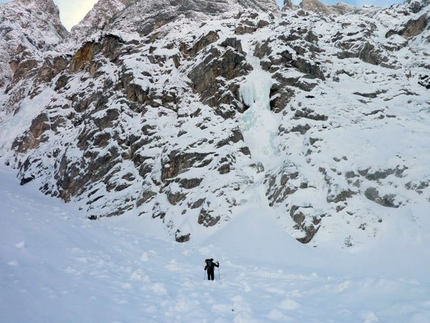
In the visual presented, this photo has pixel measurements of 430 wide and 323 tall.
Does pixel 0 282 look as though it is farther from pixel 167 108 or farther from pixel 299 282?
pixel 167 108

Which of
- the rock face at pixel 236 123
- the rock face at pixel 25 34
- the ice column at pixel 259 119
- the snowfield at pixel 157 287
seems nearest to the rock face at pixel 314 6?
the rock face at pixel 236 123

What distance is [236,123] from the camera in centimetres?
3572

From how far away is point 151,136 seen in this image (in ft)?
124

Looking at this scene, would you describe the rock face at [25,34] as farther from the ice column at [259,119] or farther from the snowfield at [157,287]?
the snowfield at [157,287]

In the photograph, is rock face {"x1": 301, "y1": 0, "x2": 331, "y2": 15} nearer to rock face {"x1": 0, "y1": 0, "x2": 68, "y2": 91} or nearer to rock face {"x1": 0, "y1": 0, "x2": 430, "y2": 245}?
rock face {"x1": 0, "y1": 0, "x2": 430, "y2": 245}

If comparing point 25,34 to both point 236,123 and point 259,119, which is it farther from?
point 259,119

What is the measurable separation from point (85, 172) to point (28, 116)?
2723 cm

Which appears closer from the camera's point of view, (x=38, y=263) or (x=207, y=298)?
(x=207, y=298)

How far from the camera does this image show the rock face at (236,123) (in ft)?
84.6

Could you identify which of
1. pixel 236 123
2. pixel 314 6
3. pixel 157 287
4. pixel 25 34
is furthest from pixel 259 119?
pixel 25 34

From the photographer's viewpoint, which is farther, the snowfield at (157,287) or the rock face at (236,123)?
the rock face at (236,123)

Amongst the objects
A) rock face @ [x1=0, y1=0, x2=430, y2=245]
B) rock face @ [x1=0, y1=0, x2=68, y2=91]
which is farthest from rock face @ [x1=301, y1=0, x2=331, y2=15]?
rock face @ [x1=0, y1=0, x2=68, y2=91]

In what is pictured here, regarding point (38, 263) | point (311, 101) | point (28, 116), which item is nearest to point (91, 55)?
point (28, 116)

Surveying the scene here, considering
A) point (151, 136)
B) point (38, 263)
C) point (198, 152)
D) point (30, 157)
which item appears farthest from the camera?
point (30, 157)
